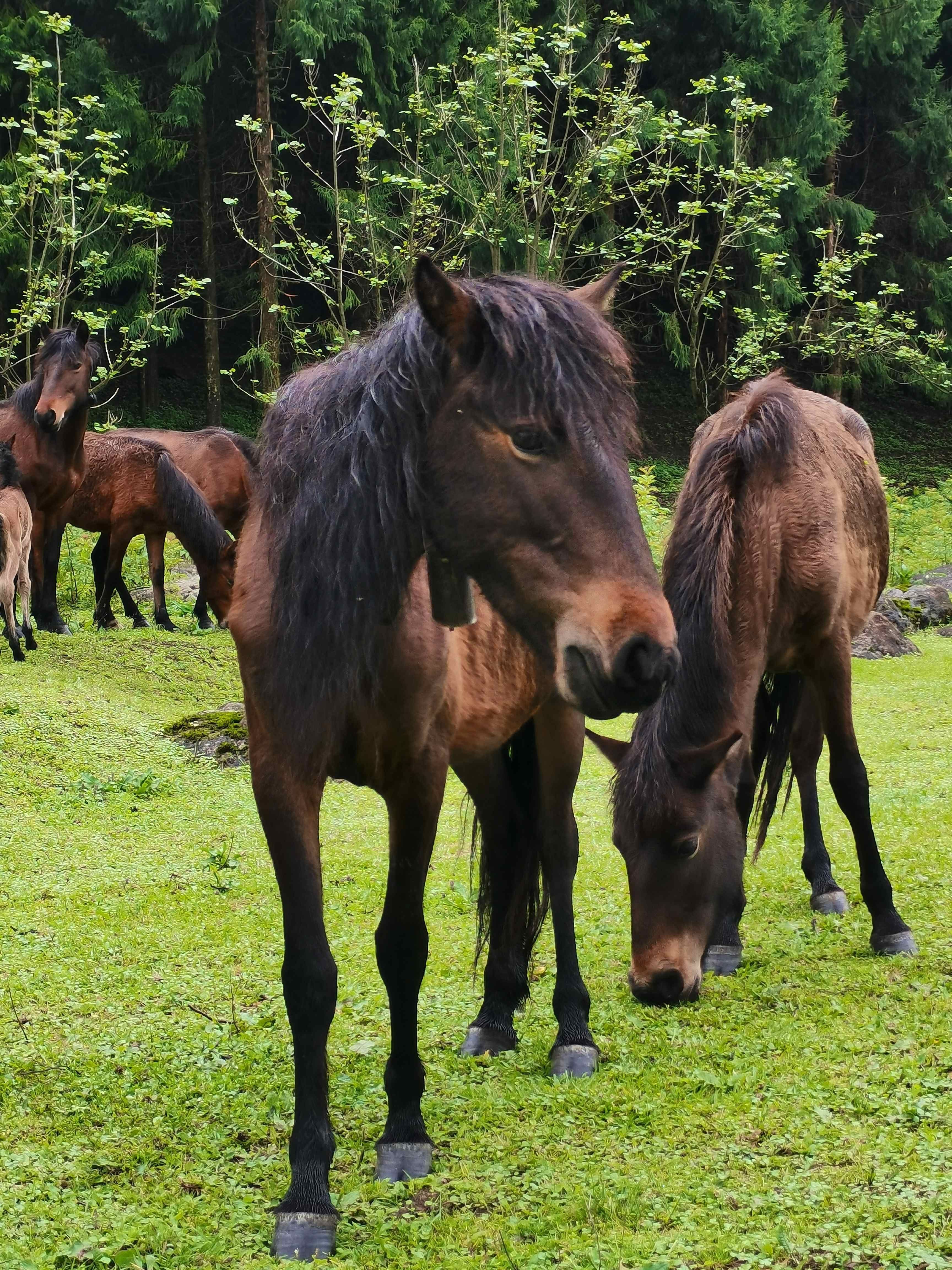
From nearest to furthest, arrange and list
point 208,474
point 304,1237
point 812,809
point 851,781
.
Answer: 1. point 304,1237
2. point 851,781
3. point 812,809
4. point 208,474

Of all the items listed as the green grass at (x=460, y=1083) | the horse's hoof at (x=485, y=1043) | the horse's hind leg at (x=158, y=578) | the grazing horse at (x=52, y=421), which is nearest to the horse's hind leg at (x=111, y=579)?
the horse's hind leg at (x=158, y=578)

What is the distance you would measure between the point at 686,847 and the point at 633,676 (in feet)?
7.32

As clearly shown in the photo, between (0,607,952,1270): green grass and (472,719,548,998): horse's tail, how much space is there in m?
0.36

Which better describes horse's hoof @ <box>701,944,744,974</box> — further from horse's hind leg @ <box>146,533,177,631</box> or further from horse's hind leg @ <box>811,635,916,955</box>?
horse's hind leg @ <box>146,533,177,631</box>

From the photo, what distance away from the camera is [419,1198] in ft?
10.9

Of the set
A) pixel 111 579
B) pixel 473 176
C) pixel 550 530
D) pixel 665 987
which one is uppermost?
pixel 473 176

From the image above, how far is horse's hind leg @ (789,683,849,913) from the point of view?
608 centimetres

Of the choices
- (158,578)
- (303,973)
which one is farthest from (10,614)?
(303,973)

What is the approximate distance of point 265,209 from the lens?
745 inches

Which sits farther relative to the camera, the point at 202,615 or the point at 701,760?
A: the point at 202,615

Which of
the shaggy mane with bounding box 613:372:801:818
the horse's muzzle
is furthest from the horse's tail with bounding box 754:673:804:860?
the horse's muzzle

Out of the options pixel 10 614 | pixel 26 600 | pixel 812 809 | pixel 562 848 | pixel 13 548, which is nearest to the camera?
pixel 562 848

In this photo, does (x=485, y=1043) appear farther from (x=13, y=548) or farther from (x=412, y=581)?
(x=13, y=548)

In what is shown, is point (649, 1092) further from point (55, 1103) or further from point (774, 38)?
point (774, 38)
